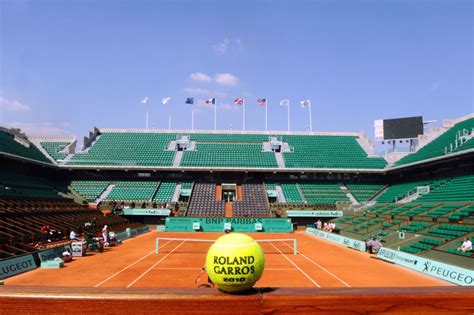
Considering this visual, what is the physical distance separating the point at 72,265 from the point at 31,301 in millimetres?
20953

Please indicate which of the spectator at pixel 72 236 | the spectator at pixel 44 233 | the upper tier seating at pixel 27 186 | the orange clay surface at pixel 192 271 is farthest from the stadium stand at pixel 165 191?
the spectator at pixel 44 233

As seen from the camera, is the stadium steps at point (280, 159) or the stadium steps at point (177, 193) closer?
the stadium steps at point (177, 193)

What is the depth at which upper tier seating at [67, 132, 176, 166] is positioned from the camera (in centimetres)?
5642

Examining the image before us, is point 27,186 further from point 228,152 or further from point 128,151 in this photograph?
point 228,152

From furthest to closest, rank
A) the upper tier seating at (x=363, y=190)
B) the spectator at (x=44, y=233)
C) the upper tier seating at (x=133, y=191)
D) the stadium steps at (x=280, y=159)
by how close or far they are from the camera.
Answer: the stadium steps at (x=280, y=159) → the upper tier seating at (x=363, y=190) → the upper tier seating at (x=133, y=191) → the spectator at (x=44, y=233)

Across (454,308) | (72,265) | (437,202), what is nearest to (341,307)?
(454,308)

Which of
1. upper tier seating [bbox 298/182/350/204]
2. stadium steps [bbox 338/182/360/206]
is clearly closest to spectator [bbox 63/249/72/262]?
upper tier seating [bbox 298/182/350/204]

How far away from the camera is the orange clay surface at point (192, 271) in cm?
1642

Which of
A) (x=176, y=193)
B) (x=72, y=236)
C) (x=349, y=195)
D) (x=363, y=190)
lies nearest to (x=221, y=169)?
(x=176, y=193)

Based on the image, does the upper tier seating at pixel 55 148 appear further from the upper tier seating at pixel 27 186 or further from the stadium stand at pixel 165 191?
the stadium stand at pixel 165 191

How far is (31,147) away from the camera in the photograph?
53.6 meters

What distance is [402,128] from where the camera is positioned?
57875 mm

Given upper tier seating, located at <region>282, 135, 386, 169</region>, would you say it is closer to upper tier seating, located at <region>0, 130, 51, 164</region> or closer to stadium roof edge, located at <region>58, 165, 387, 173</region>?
stadium roof edge, located at <region>58, 165, 387, 173</region>

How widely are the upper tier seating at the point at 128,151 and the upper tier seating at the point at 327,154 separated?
2247 centimetres
